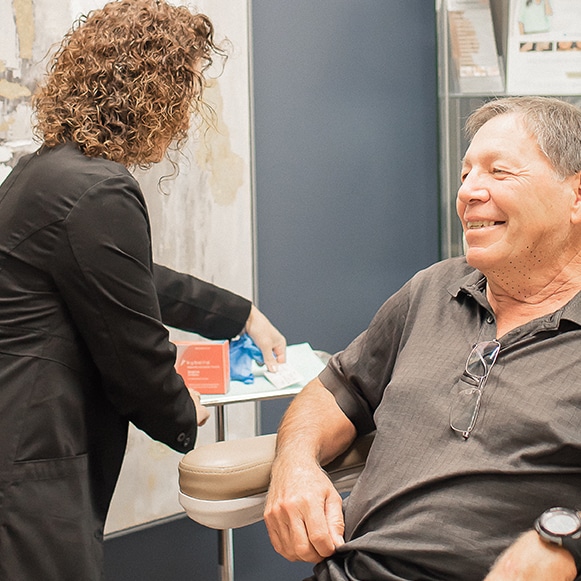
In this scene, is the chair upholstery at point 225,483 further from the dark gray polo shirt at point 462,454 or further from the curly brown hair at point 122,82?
the curly brown hair at point 122,82

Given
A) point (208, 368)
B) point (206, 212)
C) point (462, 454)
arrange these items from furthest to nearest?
point (206, 212) → point (208, 368) → point (462, 454)

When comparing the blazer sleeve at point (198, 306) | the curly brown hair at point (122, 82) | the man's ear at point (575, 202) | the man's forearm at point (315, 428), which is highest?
the curly brown hair at point (122, 82)

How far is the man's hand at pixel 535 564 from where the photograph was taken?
1.24 meters

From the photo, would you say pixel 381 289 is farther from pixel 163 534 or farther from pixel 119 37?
pixel 119 37

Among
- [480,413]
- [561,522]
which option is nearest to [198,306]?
[480,413]

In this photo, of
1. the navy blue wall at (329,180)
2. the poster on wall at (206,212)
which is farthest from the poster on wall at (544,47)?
the poster on wall at (206,212)

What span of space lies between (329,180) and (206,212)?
526 mm

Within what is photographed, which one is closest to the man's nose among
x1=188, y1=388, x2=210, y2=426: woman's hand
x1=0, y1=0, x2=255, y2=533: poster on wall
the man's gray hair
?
the man's gray hair

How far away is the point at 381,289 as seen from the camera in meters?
2.97

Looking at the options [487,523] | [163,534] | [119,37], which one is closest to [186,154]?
[119,37]

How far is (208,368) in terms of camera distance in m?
1.99

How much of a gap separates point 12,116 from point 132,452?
0.99 m

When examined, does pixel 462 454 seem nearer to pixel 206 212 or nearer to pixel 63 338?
pixel 63 338

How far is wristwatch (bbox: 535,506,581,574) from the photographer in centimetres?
124
